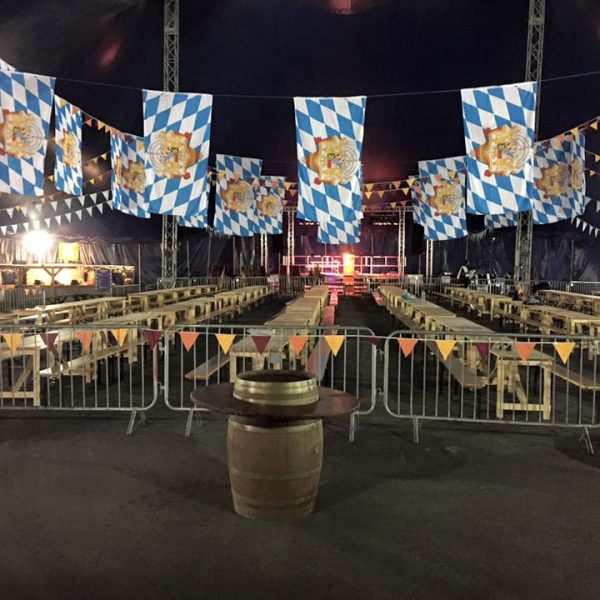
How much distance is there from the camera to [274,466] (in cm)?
317

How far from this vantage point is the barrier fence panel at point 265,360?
5.33m

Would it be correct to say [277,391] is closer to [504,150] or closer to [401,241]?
[504,150]

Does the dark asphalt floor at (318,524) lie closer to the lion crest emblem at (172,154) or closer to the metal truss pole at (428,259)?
the lion crest emblem at (172,154)

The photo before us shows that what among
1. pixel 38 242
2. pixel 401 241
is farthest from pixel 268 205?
pixel 401 241

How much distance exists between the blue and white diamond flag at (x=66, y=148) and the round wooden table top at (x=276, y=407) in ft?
26.1

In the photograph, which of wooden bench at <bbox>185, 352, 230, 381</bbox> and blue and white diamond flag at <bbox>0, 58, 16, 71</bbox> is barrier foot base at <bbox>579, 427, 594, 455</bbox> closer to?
wooden bench at <bbox>185, 352, 230, 381</bbox>

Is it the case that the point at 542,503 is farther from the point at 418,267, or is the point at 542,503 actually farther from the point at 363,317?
the point at 418,267

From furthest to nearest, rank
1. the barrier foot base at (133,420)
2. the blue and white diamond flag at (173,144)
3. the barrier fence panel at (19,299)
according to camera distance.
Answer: the barrier fence panel at (19,299), the blue and white diamond flag at (173,144), the barrier foot base at (133,420)

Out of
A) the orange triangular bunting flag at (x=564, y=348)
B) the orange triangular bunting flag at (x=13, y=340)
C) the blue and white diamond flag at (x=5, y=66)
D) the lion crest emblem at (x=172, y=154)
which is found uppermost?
the blue and white diamond flag at (x=5, y=66)

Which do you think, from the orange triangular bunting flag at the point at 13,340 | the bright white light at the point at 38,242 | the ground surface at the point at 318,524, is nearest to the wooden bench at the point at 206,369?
the ground surface at the point at 318,524

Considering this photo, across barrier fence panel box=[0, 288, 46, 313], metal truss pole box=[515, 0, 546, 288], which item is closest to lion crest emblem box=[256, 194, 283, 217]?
barrier fence panel box=[0, 288, 46, 313]

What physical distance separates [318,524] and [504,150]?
8.56 meters

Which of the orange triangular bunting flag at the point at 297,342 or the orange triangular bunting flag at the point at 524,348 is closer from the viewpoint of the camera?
the orange triangular bunting flag at the point at 524,348

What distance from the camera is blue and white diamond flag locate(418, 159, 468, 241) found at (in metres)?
16.9
